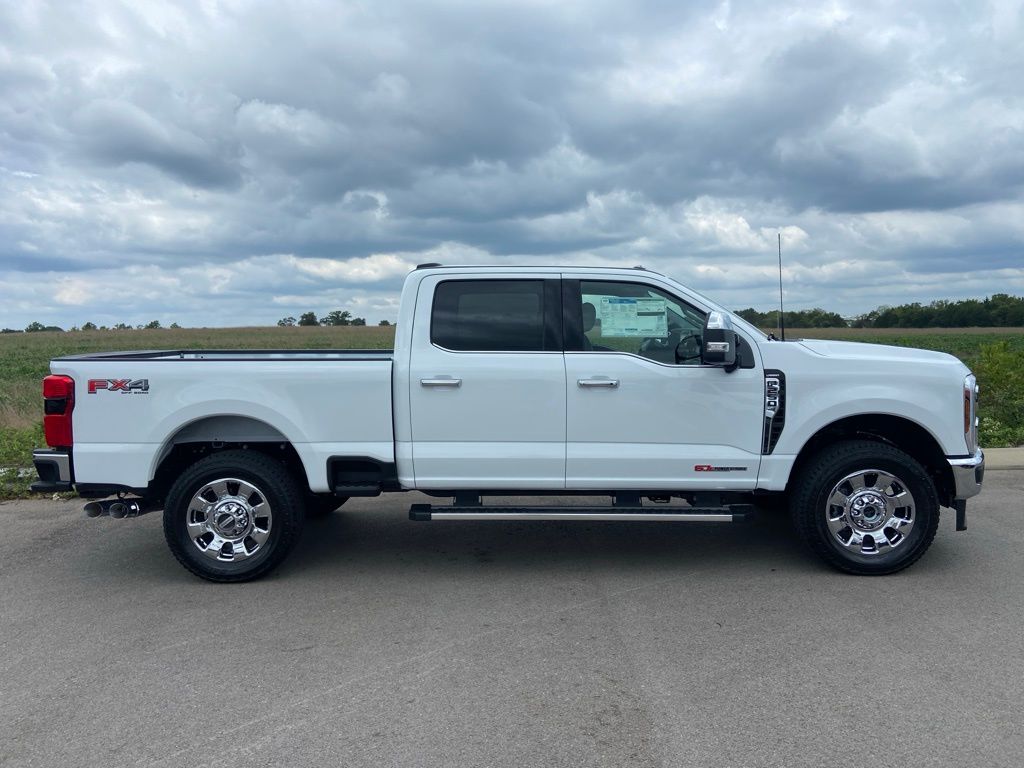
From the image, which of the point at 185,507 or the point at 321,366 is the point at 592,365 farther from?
the point at 185,507

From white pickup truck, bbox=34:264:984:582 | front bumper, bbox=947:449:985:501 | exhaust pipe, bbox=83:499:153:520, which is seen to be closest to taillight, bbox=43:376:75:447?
white pickup truck, bbox=34:264:984:582

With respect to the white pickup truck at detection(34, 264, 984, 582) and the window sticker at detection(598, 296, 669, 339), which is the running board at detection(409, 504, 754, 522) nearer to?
the white pickup truck at detection(34, 264, 984, 582)

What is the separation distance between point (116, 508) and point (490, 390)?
2615 millimetres

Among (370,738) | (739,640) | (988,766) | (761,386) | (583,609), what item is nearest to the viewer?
(988,766)

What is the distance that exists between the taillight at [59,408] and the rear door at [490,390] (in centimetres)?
225

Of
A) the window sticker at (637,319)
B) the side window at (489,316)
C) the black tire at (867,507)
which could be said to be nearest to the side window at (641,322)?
the window sticker at (637,319)

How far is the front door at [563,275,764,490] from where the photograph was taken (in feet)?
18.2

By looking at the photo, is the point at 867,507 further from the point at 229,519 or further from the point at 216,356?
the point at 216,356

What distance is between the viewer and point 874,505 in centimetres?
564

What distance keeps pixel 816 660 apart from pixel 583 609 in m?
1.36

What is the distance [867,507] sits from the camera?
222 inches

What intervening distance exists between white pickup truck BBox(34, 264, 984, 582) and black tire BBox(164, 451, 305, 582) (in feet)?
0.04

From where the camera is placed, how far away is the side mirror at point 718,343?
518 centimetres

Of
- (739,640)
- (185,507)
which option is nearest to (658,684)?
(739,640)
